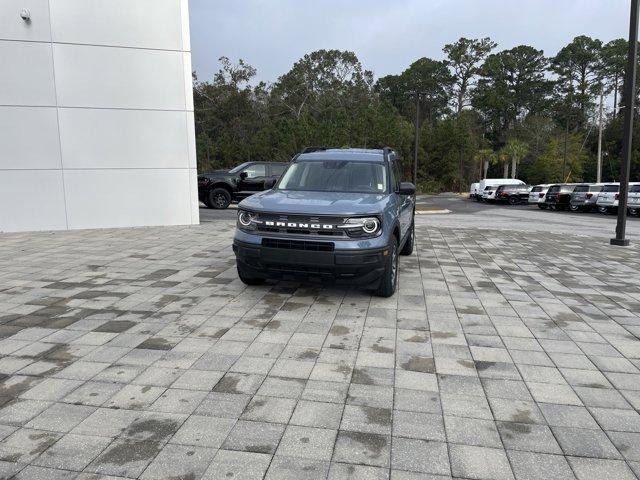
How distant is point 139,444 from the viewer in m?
2.87

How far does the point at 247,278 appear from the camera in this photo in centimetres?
632

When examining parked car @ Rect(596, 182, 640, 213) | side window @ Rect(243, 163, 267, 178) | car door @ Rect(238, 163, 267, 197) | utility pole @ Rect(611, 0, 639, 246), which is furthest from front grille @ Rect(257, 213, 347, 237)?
→ parked car @ Rect(596, 182, 640, 213)

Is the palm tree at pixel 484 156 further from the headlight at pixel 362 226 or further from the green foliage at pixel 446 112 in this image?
the headlight at pixel 362 226

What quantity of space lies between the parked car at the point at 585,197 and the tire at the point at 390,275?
2235 cm

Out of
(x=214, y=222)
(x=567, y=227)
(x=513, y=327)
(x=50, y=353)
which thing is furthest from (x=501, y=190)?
(x=50, y=353)

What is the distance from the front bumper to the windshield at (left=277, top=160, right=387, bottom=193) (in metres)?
1.27

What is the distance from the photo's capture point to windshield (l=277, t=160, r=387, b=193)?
646 centimetres

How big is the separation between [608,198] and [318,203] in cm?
2229

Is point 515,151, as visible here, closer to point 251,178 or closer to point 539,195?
point 539,195

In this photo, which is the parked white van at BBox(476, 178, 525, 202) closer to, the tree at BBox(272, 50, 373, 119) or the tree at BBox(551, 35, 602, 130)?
the tree at BBox(272, 50, 373, 119)

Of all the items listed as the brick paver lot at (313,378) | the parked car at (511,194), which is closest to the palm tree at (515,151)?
the parked car at (511,194)

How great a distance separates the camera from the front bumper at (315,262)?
5285 millimetres

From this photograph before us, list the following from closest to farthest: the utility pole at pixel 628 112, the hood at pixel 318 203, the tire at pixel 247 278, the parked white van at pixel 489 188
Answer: the hood at pixel 318 203 < the tire at pixel 247 278 < the utility pole at pixel 628 112 < the parked white van at pixel 489 188

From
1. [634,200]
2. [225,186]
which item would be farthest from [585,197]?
[225,186]
